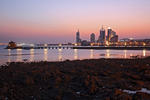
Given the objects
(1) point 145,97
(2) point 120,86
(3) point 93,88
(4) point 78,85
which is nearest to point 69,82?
(4) point 78,85

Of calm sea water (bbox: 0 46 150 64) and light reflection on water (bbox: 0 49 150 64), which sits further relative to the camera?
light reflection on water (bbox: 0 49 150 64)

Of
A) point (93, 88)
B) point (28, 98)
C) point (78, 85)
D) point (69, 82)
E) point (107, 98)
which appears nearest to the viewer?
point (107, 98)

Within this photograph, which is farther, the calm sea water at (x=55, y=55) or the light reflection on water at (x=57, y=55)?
the light reflection on water at (x=57, y=55)

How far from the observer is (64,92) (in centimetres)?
843

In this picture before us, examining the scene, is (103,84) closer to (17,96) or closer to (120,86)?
(120,86)

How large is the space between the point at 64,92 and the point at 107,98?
239 centimetres

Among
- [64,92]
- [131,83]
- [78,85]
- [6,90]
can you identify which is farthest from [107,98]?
[6,90]

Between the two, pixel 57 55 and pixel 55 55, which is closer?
pixel 57 55

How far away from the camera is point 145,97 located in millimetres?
7039

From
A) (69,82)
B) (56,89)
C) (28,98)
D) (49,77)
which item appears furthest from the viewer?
(49,77)

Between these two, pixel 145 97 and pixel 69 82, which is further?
pixel 69 82

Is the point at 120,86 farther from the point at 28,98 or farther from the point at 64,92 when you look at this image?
the point at 28,98

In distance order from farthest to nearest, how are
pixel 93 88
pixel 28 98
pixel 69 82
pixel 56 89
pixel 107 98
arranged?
1. pixel 69 82
2. pixel 56 89
3. pixel 93 88
4. pixel 28 98
5. pixel 107 98

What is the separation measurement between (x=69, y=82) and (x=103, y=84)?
2.26 metres
